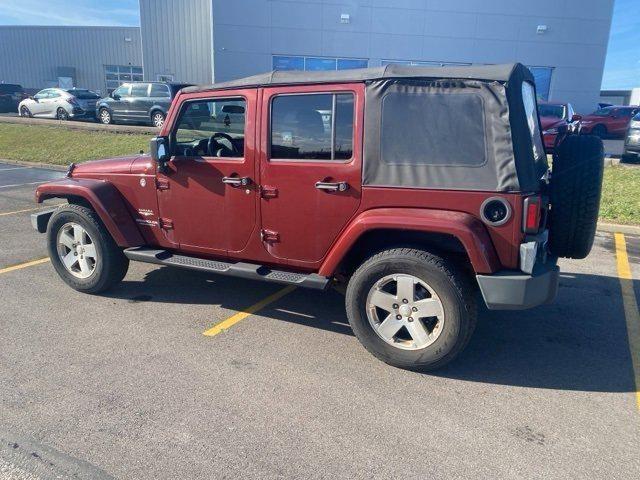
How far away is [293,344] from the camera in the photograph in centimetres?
376

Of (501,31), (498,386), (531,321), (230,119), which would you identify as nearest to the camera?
(498,386)

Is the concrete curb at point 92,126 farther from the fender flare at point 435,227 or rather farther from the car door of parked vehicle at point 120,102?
the fender flare at point 435,227

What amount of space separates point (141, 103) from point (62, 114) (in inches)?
211

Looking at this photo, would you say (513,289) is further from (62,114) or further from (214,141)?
(62,114)

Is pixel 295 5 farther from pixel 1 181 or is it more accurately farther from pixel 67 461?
pixel 67 461

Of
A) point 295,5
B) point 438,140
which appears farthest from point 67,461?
point 295,5

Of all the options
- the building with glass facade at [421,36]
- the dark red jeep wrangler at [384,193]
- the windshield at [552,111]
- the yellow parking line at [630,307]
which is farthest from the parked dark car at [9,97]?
the yellow parking line at [630,307]

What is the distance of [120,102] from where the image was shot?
18.4 m

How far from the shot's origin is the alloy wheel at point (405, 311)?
3283 millimetres

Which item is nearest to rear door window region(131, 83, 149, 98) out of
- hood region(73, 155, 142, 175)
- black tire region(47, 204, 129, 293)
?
hood region(73, 155, 142, 175)

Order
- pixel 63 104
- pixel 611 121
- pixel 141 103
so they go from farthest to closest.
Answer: pixel 611 121, pixel 63 104, pixel 141 103

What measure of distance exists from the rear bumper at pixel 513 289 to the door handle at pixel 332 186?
110 cm

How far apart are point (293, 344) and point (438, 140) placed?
1.87 metres

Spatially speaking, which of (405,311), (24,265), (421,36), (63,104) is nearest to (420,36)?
(421,36)
